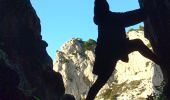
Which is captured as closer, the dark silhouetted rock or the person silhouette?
the person silhouette

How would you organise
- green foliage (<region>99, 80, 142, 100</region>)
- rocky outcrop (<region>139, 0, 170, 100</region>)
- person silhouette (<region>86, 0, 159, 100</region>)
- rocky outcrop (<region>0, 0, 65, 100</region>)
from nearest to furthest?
person silhouette (<region>86, 0, 159, 100</region>), rocky outcrop (<region>139, 0, 170, 100</region>), rocky outcrop (<region>0, 0, 65, 100</region>), green foliage (<region>99, 80, 142, 100</region>)

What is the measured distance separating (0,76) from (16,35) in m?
21.0

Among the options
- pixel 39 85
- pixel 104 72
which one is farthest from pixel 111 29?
pixel 39 85

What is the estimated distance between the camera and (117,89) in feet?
625

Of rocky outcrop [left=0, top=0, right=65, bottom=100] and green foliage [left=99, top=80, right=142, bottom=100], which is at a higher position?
green foliage [left=99, top=80, right=142, bottom=100]

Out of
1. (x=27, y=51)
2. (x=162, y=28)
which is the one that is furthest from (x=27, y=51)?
(x=162, y=28)

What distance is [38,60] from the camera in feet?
202

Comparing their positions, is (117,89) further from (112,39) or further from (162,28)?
(112,39)

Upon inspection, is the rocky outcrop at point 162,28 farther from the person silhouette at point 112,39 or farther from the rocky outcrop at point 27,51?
the rocky outcrop at point 27,51

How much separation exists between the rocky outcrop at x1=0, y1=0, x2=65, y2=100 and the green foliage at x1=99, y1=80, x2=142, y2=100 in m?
117

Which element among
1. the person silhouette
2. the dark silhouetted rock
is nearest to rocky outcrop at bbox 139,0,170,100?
the person silhouette

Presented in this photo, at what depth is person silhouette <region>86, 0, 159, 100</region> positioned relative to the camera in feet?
46.6

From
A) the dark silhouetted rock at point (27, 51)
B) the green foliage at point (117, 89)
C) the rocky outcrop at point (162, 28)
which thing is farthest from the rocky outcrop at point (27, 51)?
the green foliage at point (117, 89)

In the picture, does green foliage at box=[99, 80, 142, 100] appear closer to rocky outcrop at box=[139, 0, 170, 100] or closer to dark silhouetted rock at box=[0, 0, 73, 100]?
dark silhouetted rock at box=[0, 0, 73, 100]
